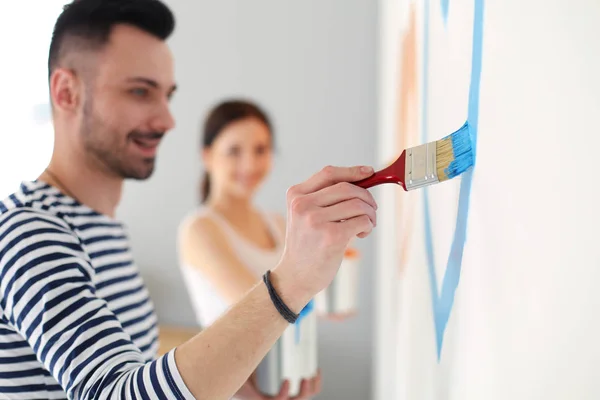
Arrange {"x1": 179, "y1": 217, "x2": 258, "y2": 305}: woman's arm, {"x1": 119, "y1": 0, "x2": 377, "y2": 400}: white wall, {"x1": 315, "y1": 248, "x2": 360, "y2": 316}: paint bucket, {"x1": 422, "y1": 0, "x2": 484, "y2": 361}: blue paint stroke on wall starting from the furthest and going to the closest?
{"x1": 119, "y1": 0, "x2": 377, "y2": 400}: white wall < {"x1": 315, "y1": 248, "x2": 360, "y2": 316}: paint bucket < {"x1": 179, "y1": 217, "x2": 258, "y2": 305}: woman's arm < {"x1": 422, "y1": 0, "x2": 484, "y2": 361}: blue paint stroke on wall

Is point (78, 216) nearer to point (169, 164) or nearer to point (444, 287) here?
point (444, 287)

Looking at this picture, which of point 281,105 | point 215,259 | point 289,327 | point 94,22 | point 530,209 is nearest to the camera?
point 530,209

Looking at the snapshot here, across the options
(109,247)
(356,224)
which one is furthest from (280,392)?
(356,224)

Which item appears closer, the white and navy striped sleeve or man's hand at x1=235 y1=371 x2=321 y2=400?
the white and navy striped sleeve

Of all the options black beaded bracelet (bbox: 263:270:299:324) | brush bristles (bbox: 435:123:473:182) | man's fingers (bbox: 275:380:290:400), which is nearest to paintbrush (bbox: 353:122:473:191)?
brush bristles (bbox: 435:123:473:182)

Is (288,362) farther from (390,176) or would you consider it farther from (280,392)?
(390,176)

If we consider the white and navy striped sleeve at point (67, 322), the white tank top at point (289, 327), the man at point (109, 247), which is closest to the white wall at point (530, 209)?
the man at point (109, 247)

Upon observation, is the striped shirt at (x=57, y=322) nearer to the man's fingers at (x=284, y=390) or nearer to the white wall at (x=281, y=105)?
the man's fingers at (x=284, y=390)

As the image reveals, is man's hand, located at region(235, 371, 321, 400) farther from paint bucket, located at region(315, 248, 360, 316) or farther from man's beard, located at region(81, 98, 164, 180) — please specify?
paint bucket, located at region(315, 248, 360, 316)

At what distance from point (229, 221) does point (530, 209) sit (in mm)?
1397

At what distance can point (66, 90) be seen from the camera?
821 mm

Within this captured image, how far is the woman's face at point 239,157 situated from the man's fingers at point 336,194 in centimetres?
122

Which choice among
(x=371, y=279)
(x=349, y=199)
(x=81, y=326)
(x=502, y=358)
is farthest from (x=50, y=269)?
(x=371, y=279)

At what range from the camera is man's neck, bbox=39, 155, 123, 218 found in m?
0.82
